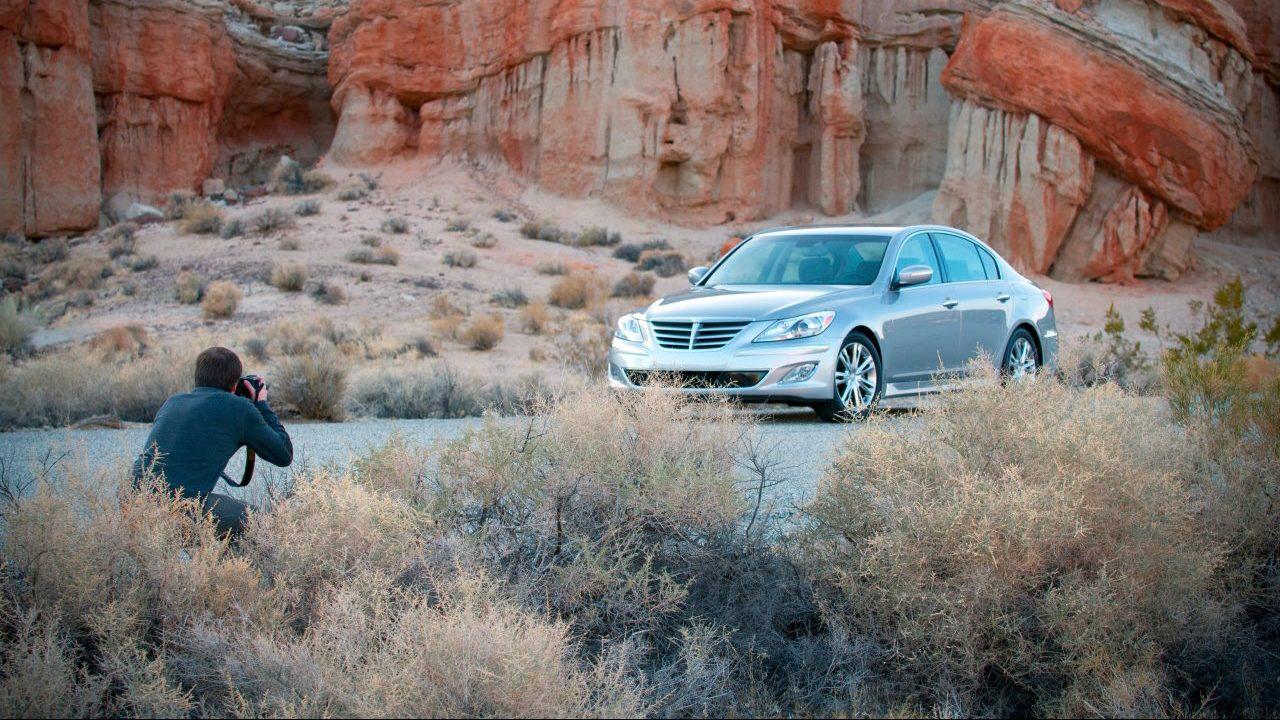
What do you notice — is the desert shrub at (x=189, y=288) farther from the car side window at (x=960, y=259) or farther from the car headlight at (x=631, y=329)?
the car side window at (x=960, y=259)

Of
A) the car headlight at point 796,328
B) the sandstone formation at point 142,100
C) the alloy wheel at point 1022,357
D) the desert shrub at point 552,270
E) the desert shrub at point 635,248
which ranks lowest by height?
the desert shrub at point 552,270

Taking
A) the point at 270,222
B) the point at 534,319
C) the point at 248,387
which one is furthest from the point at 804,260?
the point at 270,222

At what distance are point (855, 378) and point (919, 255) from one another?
180 centimetres

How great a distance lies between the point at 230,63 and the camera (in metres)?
37.6

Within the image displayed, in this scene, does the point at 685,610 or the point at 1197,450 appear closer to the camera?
the point at 685,610

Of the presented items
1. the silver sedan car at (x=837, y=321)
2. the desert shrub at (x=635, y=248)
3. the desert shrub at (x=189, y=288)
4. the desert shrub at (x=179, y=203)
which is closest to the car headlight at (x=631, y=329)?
the silver sedan car at (x=837, y=321)

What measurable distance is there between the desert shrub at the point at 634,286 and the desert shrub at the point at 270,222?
946 cm

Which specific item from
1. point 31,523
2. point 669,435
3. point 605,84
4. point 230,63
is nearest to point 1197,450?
point 669,435

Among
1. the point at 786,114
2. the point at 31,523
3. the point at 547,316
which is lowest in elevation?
the point at 547,316

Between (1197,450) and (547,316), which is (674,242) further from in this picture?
(1197,450)

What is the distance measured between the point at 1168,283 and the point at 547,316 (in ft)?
56.5

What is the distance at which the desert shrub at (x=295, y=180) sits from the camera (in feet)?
117

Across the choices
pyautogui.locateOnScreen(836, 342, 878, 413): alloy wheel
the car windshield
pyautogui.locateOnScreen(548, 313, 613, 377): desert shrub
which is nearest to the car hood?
the car windshield

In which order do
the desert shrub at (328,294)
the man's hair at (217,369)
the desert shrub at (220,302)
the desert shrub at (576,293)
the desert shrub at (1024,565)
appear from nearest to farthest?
the desert shrub at (1024,565) → the man's hair at (217,369) → the desert shrub at (220,302) → the desert shrub at (328,294) → the desert shrub at (576,293)
